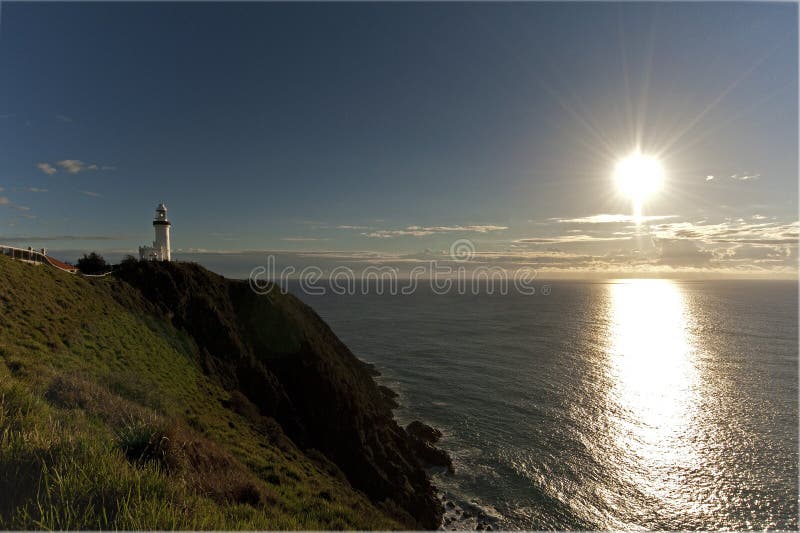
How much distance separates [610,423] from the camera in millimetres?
39375

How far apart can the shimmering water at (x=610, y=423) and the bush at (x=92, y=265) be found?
3804 centimetres

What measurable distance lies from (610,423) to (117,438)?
157 ft

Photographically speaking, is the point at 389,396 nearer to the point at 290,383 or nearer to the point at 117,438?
A: the point at 290,383

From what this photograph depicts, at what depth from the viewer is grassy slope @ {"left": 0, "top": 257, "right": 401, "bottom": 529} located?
5.03 metres

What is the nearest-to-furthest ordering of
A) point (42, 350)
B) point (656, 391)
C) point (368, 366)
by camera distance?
point (42, 350) < point (656, 391) < point (368, 366)

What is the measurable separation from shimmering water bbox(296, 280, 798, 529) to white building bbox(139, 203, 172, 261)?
36.1m

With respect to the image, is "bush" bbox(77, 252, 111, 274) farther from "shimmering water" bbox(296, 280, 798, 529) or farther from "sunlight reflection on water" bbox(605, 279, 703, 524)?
"sunlight reflection on water" bbox(605, 279, 703, 524)

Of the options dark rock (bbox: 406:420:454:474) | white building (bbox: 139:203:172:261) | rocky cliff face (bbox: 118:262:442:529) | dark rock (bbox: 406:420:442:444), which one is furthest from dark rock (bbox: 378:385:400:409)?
white building (bbox: 139:203:172:261)

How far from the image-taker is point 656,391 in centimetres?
5022

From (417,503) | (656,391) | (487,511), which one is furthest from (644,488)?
(656,391)

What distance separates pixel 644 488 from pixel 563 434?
8.08m

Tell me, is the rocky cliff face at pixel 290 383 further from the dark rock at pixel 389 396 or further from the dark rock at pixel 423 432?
the dark rock at pixel 389 396

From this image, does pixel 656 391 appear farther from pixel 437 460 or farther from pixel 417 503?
pixel 417 503

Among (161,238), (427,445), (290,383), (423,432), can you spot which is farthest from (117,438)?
(161,238)
